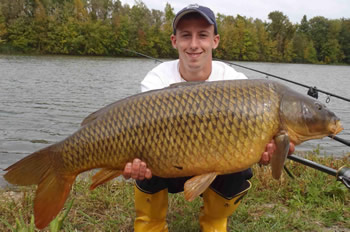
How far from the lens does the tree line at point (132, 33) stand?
1252 inches

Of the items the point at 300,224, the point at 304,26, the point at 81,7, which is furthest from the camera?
the point at 304,26

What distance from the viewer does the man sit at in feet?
6.09

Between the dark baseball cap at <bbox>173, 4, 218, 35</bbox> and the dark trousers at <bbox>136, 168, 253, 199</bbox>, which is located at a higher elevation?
the dark baseball cap at <bbox>173, 4, 218, 35</bbox>

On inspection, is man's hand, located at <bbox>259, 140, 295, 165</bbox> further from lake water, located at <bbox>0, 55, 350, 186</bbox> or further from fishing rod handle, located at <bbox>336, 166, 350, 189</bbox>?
lake water, located at <bbox>0, 55, 350, 186</bbox>

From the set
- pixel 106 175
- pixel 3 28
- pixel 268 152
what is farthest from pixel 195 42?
pixel 3 28

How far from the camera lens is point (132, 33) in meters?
37.7

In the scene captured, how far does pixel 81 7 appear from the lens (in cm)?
3775

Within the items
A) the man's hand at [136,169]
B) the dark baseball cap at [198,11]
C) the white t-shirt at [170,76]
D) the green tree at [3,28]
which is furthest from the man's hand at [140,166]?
the green tree at [3,28]

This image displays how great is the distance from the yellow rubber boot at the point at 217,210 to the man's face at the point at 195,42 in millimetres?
787

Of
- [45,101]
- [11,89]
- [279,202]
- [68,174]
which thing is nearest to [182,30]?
[68,174]

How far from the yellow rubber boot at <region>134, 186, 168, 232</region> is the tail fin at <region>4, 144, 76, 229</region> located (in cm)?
46

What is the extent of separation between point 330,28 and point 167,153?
187 ft

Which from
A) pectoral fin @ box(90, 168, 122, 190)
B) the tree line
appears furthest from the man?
the tree line

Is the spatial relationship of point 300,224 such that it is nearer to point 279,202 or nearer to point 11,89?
point 279,202
